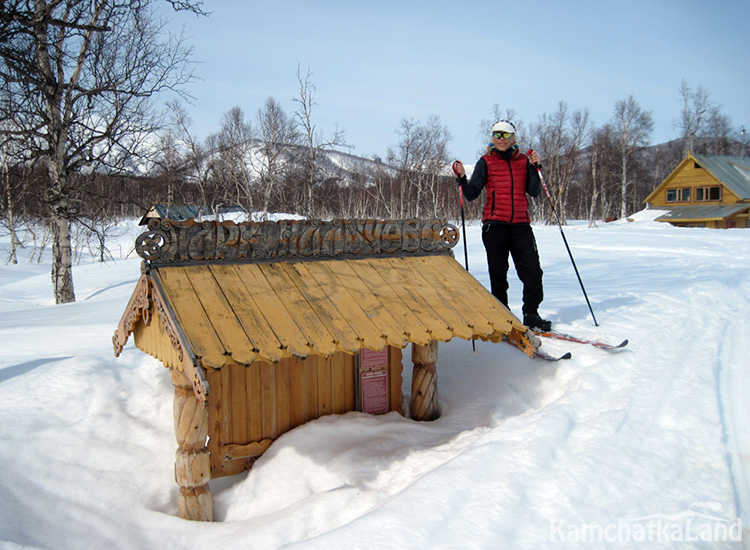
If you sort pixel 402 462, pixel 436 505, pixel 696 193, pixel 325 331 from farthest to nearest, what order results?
pixel 696 193, pixel 402 462, pixel 325 331, pixel 436 505

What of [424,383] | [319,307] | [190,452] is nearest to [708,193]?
[424,383]

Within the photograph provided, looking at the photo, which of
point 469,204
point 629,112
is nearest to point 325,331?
point 629,112

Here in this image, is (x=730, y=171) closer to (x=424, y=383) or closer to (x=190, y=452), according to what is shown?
(x=424, y=383)

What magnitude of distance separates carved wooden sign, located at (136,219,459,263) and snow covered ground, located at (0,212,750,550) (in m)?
1.36

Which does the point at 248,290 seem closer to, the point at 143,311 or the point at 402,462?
the point at 143,311

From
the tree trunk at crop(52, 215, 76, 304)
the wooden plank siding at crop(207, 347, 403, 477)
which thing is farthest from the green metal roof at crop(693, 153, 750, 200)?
the wooden plank siding at crop(207, 347, 403, 477)

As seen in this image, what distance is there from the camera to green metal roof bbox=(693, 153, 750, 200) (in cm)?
3056

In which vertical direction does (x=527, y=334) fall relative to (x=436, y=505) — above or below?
above

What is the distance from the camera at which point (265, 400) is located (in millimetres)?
3949

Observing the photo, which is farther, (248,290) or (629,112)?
(629,112)

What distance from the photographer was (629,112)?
119 ft

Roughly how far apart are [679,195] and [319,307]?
36.3 m

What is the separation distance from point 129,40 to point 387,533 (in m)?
13.7

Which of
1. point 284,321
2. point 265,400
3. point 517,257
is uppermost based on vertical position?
point 517,257
